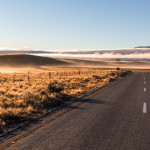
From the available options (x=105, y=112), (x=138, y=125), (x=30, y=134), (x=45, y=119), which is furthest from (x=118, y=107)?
(x=30, y=134)

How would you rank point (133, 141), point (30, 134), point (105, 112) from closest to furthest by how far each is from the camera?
1. point (133, 141)
2. point (30, 134)
3. point (105, 112)

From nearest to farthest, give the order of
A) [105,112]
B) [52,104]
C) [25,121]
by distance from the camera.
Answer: [25,121] < [105,112] < [52,104]

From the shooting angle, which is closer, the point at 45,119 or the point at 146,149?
the point at 146,149

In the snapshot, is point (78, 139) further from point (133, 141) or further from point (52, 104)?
point (52, 104)

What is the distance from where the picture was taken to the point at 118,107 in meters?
9.45

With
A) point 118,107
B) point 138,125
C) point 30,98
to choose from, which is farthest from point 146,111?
point 30,98

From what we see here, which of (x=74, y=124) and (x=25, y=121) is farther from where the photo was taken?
(x=25, y=121)

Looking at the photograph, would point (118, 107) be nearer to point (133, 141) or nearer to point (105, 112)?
point (105, 112)

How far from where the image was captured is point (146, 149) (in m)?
4.54

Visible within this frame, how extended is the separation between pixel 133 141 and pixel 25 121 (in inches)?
162

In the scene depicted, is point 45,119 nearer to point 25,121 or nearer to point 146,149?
point 25,121

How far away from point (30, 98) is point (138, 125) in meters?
6.28

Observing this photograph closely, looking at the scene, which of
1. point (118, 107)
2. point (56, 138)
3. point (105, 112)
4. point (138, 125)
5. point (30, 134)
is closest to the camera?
point (56, 138)

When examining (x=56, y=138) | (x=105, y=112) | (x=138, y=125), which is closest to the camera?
(x=56, y=138)
